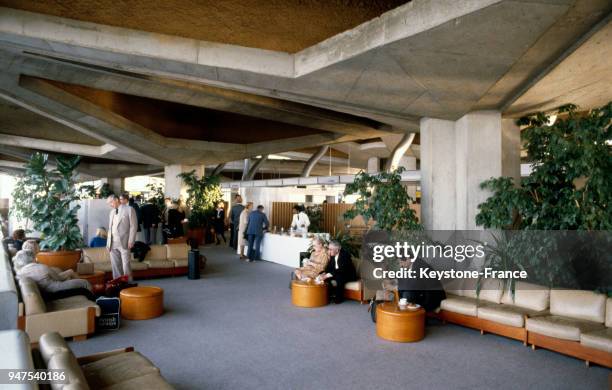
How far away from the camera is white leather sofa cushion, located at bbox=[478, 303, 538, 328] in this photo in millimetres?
5422

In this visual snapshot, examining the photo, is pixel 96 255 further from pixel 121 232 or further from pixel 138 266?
pixel 121 232

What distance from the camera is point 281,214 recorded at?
17203 millimetres

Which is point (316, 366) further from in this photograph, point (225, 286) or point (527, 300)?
point (225, 286)

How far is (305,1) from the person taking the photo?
16.4 feet

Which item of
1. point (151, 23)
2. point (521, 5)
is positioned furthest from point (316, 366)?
point (151, 23)

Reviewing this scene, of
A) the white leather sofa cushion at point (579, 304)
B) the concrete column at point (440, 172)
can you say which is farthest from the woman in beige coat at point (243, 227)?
the white leather sofa cushion at point (579, 304)

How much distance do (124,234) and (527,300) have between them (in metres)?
7.06

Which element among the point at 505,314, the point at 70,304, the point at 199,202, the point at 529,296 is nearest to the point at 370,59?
the point at 505,314

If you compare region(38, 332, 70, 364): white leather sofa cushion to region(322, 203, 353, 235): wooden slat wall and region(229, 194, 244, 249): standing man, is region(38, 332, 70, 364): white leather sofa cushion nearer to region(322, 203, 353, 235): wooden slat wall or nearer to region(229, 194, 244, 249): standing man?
region(229, 194, 244, 249): standing man

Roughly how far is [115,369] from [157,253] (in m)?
6.47

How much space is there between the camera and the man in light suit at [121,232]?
815 centimetres

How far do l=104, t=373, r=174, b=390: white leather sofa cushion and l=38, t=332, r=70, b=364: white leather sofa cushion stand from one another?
46 cm

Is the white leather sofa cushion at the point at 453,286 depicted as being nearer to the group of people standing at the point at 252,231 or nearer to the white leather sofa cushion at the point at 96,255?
the group of people standing at the point at 252,231

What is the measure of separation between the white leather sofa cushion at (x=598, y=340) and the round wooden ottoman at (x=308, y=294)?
3.75 m
